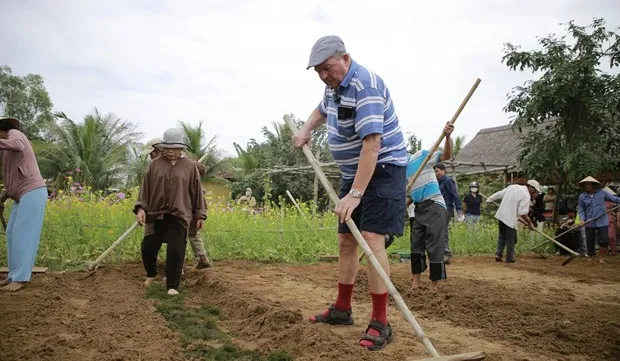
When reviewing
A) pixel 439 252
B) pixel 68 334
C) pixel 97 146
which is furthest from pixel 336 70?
pixel 97 146

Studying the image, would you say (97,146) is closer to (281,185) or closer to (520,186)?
(281,185)

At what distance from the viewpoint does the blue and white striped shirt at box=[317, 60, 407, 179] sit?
299 cm

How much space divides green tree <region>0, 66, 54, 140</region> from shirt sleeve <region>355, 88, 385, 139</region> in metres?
25.5

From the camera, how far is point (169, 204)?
494 cm

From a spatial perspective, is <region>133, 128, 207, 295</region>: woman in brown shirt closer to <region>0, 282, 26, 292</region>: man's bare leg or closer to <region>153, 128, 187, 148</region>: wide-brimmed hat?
<region>153, 128, 187, 148</region>: wide-brimmed hat

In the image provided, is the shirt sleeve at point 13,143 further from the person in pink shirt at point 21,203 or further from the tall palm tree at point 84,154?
the tall palm tree at point 84,154

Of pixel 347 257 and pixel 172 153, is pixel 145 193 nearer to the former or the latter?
pixel 172 153

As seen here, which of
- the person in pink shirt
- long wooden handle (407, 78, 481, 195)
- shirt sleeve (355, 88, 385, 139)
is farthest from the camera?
the person in pink shirt

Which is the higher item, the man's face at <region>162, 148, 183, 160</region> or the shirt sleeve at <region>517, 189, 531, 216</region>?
the man's face at <region>162, 148, 183, 160</region>

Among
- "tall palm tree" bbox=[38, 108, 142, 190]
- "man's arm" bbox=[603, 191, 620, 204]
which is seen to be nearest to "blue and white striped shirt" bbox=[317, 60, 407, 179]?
"man's arm" bbox=[603, 191, 620, 204]

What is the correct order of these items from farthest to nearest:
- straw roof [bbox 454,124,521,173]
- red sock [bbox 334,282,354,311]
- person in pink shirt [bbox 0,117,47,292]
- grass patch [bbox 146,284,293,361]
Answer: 1. straw roof [bbox 454,124,521,173]
2. person in pink shirt [bbox 0,117,47,292]
3. red sock [bbox 334,282,354,311]
4. grass patch [bbox 146,284,293,361]

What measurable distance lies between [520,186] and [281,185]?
11012 mm

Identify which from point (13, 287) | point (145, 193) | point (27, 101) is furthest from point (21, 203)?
point (27, 101)

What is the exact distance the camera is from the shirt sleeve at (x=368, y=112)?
2953 mm
